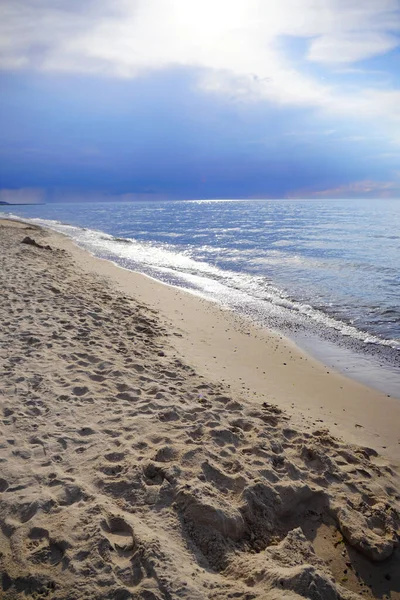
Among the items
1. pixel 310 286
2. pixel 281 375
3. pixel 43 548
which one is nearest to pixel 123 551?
pixel 43 548

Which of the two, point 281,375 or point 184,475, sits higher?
point 184,475

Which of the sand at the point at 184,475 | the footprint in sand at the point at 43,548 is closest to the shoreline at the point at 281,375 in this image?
the sand at the point at 184,475

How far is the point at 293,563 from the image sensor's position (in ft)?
10.7

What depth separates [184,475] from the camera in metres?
4.08

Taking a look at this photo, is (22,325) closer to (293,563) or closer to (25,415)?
(25,415)

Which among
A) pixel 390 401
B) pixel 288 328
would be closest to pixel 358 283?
pixel 288 328

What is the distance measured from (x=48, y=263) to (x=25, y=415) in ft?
39.1

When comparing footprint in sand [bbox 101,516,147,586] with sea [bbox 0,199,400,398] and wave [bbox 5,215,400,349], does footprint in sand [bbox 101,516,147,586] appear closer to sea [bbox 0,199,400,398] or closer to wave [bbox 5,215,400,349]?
sea [bbox 0,199,400,398]

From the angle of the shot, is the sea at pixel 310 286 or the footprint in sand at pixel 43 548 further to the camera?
the sea at pixel 310 286

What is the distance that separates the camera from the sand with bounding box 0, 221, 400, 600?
303 centimetres

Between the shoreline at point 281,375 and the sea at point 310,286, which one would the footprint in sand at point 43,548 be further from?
the sea at point 310,286

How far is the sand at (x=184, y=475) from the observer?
303 cm

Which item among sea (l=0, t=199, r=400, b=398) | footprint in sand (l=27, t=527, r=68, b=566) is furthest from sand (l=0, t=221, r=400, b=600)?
sea (l=0, t=199, r=400, b=398)

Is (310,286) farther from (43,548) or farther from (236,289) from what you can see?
(43,548)
